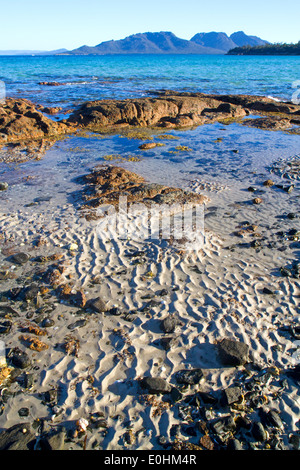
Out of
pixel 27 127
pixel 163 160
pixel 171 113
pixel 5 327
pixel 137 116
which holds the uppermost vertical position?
pixel 171 113

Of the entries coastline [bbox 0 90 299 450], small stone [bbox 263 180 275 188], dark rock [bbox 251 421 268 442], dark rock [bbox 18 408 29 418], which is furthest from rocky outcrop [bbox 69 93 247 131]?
dark rock [bbox 251 421 268 442]

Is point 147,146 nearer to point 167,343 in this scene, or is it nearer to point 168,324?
point 168,324

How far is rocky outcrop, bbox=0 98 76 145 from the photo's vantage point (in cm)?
1577

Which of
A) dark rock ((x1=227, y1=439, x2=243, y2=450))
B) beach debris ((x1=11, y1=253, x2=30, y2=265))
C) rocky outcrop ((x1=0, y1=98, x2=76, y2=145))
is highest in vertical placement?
rocky outcrop ((x1=0, y1=98, x2=76, y2=145))

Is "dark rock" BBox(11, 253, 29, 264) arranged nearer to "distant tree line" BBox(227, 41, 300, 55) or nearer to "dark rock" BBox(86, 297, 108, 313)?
"dark rock" BBox(86, 297, 108, 313)

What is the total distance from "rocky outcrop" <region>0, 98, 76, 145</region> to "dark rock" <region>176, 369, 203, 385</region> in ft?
49.8

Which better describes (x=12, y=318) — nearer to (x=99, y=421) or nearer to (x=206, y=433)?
(x=99, y=421)

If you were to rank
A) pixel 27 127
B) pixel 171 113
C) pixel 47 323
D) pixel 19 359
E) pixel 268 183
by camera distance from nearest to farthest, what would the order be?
pixel 19 359
pixel 47 323
pixel 268 183
pixel 27 127
pixel 171 113

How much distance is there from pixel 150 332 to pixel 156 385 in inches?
37.1

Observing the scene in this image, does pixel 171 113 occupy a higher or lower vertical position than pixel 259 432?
higher

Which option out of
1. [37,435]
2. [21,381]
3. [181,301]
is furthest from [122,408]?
[181,301]

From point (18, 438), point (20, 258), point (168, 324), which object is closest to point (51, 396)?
point (18, 438)

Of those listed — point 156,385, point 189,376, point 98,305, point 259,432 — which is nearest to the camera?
point 259,432

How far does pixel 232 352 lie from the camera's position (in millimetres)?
4262
